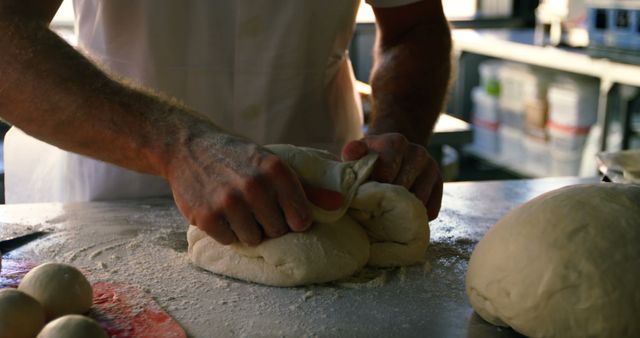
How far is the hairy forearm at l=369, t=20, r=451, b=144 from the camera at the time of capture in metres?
1.83

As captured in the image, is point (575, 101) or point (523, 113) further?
point (523, 113)

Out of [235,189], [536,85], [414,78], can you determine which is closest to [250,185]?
[235,189]

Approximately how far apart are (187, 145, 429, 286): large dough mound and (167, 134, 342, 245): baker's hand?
4 centimetres

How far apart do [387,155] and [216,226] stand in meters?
0.36

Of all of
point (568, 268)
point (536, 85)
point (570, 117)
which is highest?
point (568, 268)

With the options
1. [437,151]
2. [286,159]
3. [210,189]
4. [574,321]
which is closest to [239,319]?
[210,189]

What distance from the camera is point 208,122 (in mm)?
1226

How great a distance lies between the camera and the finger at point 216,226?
45.8 inches

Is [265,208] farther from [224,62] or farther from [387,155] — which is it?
[224,62]

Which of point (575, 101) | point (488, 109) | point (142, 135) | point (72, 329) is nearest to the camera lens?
point (72, 329)

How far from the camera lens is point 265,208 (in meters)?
1.16

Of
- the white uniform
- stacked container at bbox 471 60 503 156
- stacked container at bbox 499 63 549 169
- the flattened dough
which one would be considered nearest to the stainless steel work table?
the flattened dough

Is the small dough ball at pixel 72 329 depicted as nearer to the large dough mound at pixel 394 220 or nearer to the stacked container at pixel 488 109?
the large dough mound at pixel 394 220

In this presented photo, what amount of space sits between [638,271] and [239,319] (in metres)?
0.54
